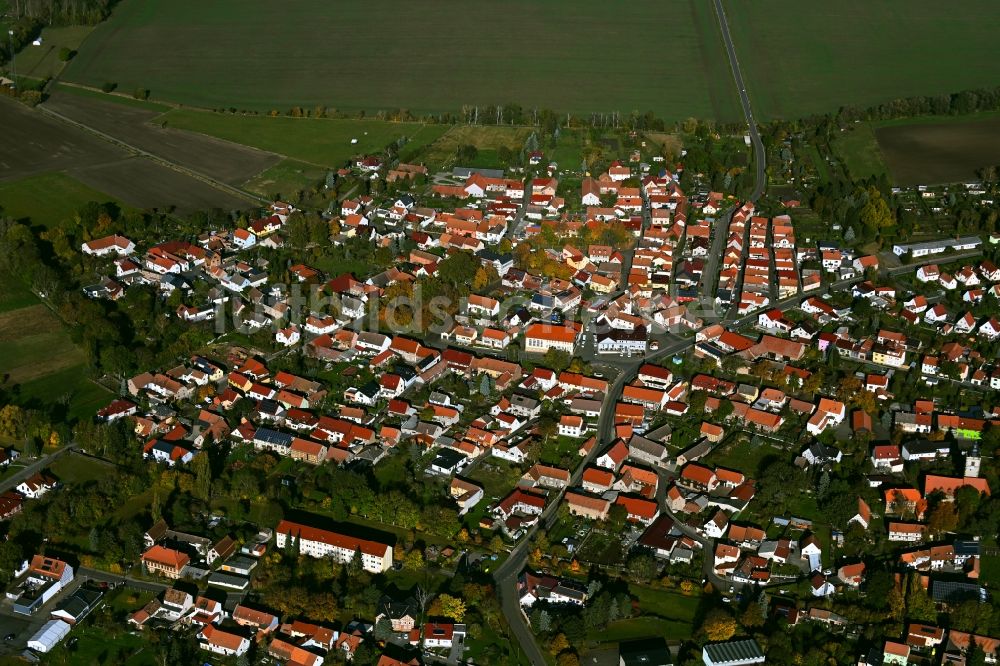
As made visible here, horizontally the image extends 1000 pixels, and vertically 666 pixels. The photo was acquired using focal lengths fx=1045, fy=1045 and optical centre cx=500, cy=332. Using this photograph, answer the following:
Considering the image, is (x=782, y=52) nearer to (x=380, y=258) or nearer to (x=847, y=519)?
(x=380, y=258)

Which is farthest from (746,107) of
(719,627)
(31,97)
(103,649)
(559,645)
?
(103,649)

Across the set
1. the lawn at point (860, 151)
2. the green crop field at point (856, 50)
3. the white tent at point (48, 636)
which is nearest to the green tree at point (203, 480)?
the white tent at point (48, 636)

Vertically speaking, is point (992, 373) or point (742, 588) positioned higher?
point (992, 373)

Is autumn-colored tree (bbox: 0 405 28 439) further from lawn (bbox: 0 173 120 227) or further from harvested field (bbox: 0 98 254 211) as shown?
harvested field (bbox: 0 98 254 211)

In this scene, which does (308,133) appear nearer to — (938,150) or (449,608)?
(938,150)

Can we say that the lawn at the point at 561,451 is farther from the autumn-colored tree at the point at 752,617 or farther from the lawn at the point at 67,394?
the lawn at the point at 67,394

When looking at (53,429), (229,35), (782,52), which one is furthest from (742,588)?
(229,35)

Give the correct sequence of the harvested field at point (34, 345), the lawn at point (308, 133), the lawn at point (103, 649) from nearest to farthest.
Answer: the lawn at point (103, 649) < the harvested field at point (34, 345) < the lawn at point (308, 133)
